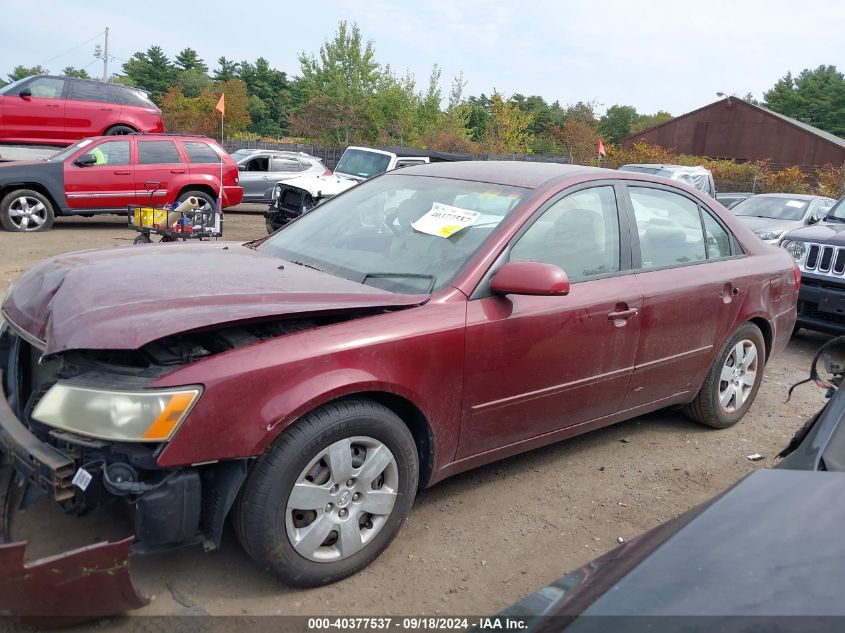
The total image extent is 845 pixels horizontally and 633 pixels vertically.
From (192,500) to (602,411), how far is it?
2.21 m

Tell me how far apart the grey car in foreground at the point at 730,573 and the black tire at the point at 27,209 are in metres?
11.8

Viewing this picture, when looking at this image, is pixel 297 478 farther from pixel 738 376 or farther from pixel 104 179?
pixel 104 179

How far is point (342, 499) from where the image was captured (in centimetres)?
276

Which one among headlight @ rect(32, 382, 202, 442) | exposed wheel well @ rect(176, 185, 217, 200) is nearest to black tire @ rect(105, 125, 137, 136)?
exposed wheel well @ rect(176, 185, 217, 200)

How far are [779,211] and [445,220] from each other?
10389 mm

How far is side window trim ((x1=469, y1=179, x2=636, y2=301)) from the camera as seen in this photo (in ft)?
10.5

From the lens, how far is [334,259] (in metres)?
3.50

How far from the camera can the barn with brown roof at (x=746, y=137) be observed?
4059cm

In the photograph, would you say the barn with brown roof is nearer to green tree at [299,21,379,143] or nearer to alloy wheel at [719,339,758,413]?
green tree at [299,21,379,143]

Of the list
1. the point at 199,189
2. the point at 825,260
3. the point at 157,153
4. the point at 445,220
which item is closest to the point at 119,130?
the point at 157,153

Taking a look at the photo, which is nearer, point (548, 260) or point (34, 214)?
point (548, 260)

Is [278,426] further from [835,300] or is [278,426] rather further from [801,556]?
[835,300]

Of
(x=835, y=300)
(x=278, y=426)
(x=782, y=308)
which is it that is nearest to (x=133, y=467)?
(x=278, y=426)

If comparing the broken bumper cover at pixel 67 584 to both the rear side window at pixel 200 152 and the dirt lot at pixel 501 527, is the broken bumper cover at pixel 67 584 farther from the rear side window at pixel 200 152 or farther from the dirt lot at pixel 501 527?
the rear side window at pixel 200 152
